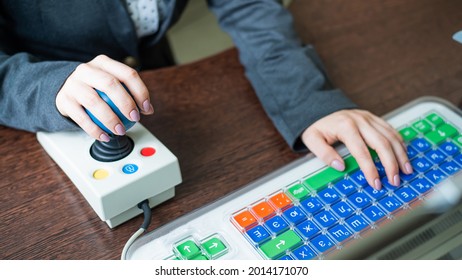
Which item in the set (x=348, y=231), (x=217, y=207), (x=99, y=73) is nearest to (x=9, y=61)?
(x=99, y=73)

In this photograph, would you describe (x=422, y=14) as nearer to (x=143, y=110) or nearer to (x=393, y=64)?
(x=393, y=64)

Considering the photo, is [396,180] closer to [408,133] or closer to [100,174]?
[408,133]

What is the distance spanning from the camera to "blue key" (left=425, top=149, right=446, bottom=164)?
566mm

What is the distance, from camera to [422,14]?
2.72 ft

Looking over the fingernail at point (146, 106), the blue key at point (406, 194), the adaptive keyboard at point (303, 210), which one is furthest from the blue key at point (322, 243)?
the fingernail at point (146, 106)

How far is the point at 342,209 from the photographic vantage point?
509 mm

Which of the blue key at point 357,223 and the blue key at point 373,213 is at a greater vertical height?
the blue key at point 373,213

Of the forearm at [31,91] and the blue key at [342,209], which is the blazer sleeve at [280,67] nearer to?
the blue key at [342,209]

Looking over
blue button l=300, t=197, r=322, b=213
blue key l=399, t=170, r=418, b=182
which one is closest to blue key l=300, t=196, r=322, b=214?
blue button l=300, t=197, r=322, b=213

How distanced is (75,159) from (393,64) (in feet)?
1.58

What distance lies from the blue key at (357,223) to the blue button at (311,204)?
0.03m

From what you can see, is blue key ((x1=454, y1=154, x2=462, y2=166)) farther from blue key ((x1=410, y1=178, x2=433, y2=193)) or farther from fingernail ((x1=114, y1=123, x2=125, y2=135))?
fingernail ((x1=114, y1=123, x2=125, y2=135))

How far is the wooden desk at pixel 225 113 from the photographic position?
0.51 meters

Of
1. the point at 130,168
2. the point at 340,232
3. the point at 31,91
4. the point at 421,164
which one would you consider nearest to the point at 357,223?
the point at 340,232
